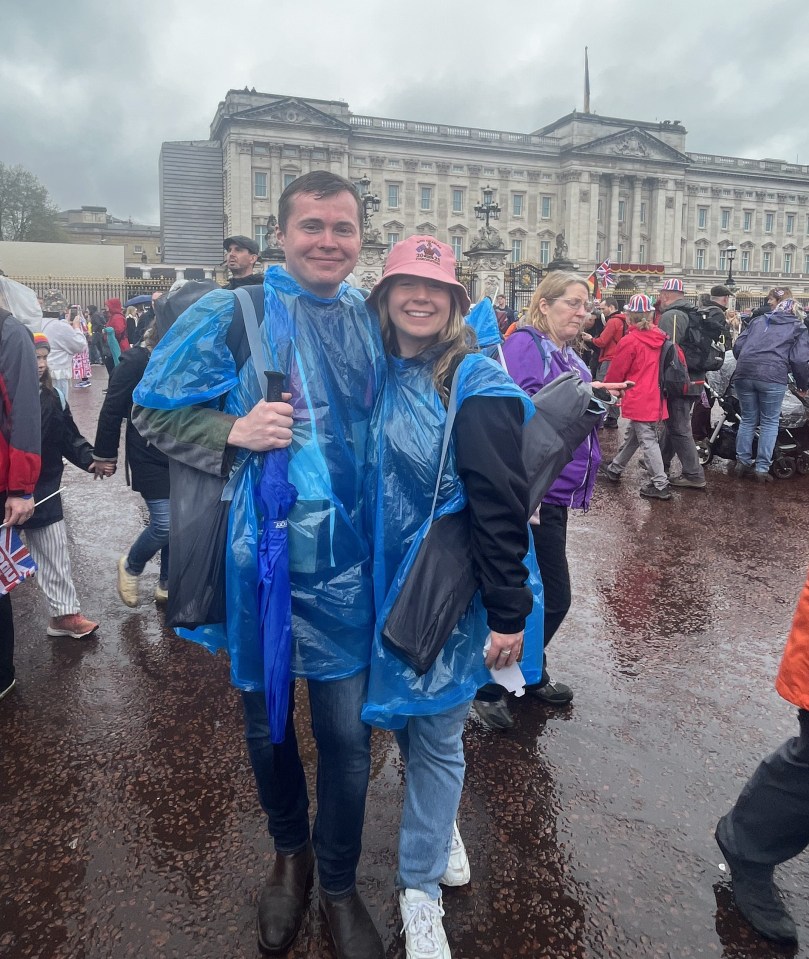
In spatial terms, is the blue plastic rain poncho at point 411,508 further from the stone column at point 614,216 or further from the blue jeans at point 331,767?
the stone column at point 614,216

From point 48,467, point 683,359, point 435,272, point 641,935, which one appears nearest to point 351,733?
point 641,935

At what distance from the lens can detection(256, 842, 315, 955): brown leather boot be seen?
2021mm

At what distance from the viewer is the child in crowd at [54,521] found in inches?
151

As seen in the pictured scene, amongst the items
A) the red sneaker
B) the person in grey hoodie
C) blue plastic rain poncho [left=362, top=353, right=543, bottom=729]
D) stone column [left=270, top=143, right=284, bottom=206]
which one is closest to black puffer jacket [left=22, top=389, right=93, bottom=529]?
the red sneaker

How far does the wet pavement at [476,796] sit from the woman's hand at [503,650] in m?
0.88

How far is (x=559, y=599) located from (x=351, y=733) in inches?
61.7

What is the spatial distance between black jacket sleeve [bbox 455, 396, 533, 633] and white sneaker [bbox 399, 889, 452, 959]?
861 millimetres

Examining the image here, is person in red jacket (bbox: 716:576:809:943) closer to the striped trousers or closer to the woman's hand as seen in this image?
the woman's hand

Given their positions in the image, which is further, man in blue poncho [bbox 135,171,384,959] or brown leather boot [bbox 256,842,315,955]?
brown leather boot [bbox 256,842,315,955]

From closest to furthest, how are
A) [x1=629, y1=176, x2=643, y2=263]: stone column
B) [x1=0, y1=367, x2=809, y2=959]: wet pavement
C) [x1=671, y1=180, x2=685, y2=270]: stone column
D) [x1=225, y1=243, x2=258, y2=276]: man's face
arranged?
[x1=0, y1=367, x2=809, y2=959]: wet pavement < [x1=225, y1=243, x2=258, y2=276]: man's face < [x1=629, y1=176, x2=643, y2=263]: stone column < [x1=671, y1=180, x2=685, y2=270]: stone column

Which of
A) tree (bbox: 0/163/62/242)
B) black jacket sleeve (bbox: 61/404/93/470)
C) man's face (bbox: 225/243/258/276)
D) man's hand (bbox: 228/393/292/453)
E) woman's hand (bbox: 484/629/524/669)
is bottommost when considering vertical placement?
woman's hand (bbox: 484/629/524/669)

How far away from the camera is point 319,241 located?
196 cm

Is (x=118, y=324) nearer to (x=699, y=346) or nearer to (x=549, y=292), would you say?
(x=699, y=346)

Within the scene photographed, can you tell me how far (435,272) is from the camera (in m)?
1.94
